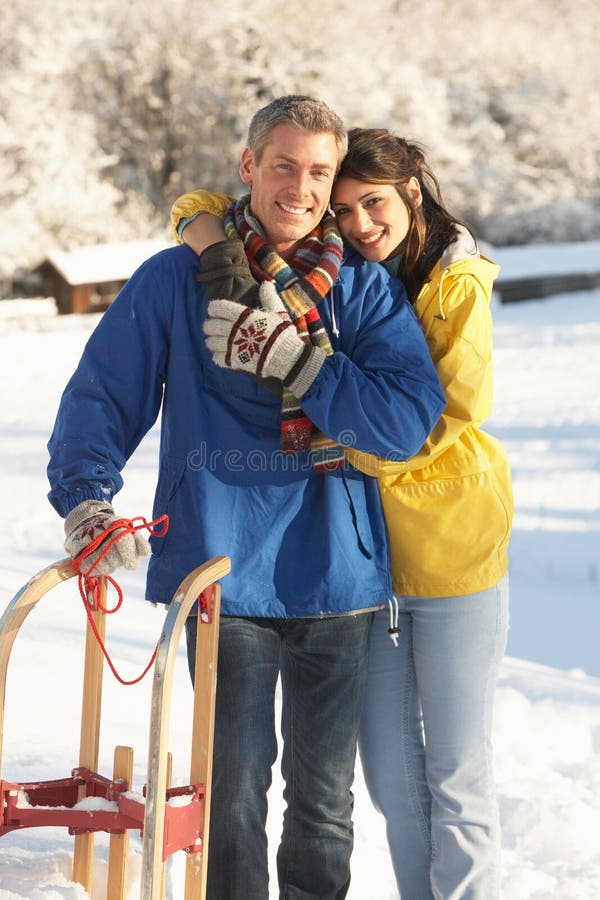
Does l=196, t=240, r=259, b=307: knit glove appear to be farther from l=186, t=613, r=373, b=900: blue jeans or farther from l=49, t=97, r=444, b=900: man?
l=186, t=613, r=373, b=900: blue jeans

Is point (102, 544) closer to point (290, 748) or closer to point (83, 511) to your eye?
point (83, 511)

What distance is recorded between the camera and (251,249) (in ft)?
7.73

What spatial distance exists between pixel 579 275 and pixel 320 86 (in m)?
10.2

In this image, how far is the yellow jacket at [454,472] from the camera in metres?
2.42

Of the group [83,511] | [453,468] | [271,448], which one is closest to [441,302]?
[453,468]

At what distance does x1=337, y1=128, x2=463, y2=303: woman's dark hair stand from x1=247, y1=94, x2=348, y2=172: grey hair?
3.1 inches

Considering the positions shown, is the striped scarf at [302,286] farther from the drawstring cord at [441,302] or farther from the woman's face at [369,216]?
the drawstring cord at [441,302]

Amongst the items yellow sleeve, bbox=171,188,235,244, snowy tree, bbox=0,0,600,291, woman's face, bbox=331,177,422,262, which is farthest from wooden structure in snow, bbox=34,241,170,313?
woman's face, bbox=331,177,422,262

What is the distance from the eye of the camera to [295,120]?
233 cm

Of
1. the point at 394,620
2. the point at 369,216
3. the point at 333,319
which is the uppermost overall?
the point at 369,216

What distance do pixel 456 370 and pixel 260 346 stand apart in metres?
0.46

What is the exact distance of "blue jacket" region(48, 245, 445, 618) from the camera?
7.65ft

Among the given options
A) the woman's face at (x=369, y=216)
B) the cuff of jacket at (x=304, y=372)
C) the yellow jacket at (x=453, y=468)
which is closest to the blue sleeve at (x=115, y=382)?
the yellow jacket at (x=453, y=468)

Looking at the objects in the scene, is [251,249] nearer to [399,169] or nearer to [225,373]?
[225,373]
